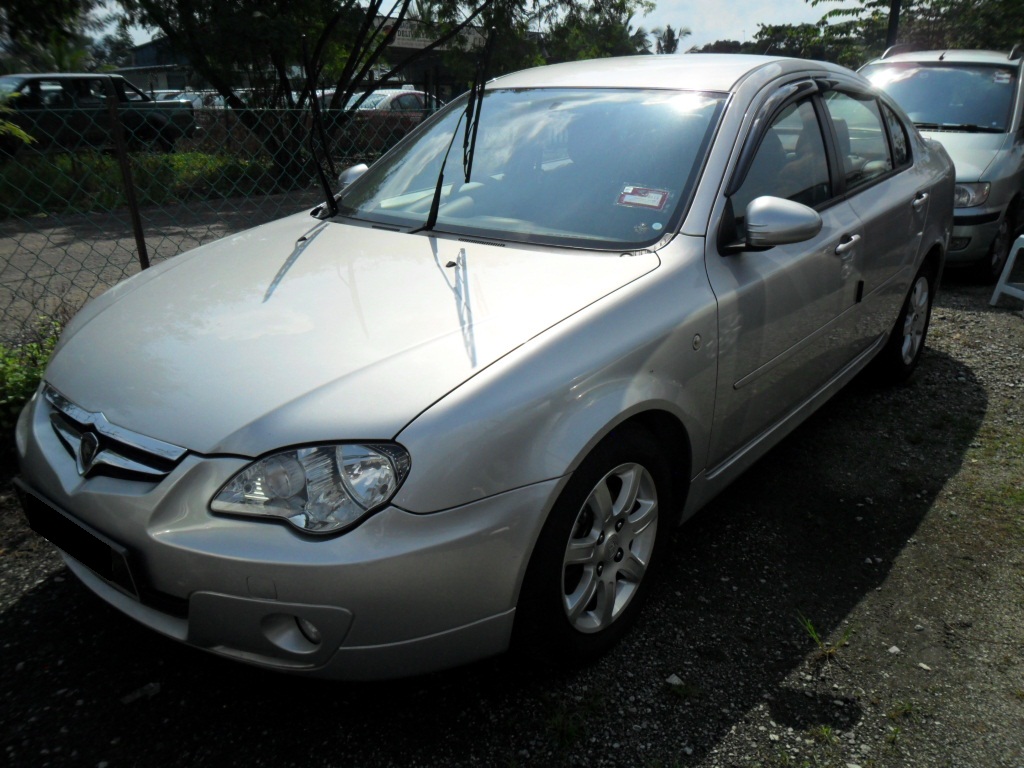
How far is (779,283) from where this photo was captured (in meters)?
2.77

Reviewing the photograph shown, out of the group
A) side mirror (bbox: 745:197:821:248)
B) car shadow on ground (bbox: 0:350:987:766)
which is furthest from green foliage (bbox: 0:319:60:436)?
side mirror (bbox: 745:197:821:248)

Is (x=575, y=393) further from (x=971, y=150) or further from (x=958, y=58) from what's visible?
(x=958, y=58)

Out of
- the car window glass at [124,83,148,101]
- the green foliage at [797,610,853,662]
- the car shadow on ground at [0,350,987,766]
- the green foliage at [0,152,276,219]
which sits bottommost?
the green foliage at [797,610,853,662]

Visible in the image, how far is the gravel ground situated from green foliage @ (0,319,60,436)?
430mm

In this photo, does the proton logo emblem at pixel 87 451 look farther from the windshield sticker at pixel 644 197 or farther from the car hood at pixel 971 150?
the car hood at pixel 971 150

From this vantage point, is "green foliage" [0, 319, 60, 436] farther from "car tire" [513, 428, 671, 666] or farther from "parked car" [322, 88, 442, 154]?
"parked car" [322, 88, 442, 154]

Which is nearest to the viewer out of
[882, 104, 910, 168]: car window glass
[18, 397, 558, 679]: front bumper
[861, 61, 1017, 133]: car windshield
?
[18, 397, 558, 679]: front bumper

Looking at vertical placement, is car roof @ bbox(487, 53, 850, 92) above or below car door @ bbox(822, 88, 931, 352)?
above

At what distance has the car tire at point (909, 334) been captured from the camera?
13.6ft

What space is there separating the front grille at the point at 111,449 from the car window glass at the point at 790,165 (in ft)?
5.91

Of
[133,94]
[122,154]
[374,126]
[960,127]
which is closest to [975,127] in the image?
[960,127]

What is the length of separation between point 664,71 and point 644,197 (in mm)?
808

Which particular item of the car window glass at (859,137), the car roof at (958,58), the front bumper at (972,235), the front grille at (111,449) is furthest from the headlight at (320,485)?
the car roof at (958,58)

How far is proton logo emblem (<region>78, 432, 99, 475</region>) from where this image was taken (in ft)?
6.66
